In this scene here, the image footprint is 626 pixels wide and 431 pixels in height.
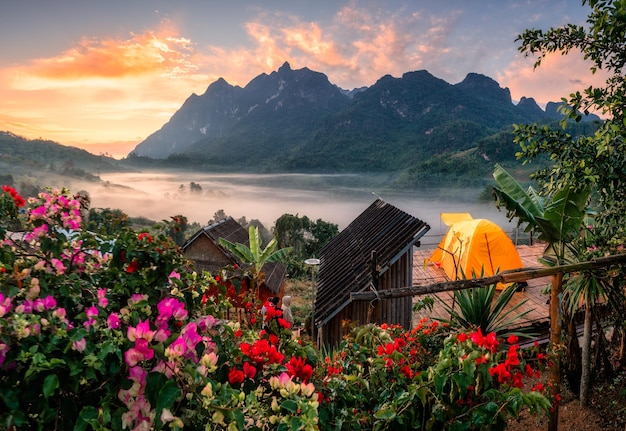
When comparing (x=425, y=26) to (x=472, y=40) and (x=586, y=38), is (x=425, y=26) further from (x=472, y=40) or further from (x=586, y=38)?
(x=586, y=38)

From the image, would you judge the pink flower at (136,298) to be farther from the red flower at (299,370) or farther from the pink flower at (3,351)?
the red flower at (299,370)

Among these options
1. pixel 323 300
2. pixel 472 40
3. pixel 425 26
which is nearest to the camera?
pixel 323 300

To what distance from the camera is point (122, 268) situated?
64.9 inches

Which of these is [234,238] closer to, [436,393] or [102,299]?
[102,299]

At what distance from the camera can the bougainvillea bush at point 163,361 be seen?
1.16m

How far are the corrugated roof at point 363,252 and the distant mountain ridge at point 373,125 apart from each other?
6580 centimetres

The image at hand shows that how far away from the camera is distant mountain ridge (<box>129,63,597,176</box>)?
8006 centimetres

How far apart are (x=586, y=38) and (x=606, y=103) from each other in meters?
0.81

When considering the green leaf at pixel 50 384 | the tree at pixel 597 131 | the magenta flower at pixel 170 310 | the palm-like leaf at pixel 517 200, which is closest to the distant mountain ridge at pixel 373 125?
the palm-like leaf at pixel 517 200

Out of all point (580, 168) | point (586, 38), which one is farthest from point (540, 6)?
point (580, 168)

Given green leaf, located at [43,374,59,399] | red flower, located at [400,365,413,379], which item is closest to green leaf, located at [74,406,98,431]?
green leaf, located at [43,374,59,399]

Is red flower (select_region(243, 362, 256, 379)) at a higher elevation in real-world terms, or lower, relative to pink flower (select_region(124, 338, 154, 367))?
lower

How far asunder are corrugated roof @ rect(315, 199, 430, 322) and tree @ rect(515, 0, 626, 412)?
10.7 ft

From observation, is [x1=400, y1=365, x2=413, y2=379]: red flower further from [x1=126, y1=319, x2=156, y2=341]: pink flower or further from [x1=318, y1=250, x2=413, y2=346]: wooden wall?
[x1=318, y1=250, x2=413, y2=346]: wooden wall
